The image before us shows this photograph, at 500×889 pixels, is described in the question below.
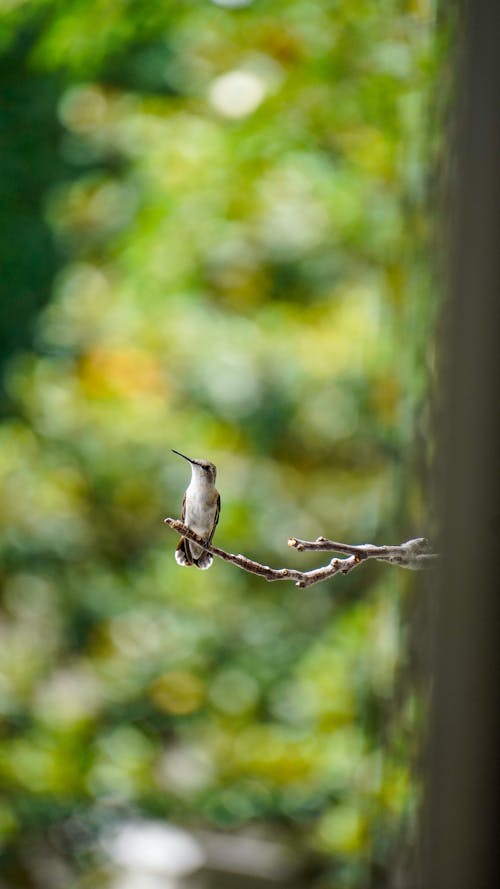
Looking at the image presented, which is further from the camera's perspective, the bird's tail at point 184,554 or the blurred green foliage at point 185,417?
the blurred green foliage at point 185,417

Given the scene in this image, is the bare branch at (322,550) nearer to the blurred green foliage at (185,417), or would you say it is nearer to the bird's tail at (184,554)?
the bird's tail at (184,554)

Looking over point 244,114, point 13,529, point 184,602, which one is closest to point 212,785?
point 184,602

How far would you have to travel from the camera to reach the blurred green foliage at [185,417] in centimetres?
152

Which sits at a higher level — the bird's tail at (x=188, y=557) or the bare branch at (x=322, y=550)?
the bird's tail at (x=188, y=557)

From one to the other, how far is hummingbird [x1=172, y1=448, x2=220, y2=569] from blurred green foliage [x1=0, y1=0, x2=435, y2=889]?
45.4 inches

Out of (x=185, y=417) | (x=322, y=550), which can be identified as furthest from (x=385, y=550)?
(x=185, y=417)

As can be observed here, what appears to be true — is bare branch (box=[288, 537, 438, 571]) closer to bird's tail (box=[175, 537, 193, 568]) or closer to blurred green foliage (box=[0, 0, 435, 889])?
bird's tail (box=[175, 537, 193, 568])

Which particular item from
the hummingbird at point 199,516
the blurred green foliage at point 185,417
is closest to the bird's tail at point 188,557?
the hummingbird at point 199,516

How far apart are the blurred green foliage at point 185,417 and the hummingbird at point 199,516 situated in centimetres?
115

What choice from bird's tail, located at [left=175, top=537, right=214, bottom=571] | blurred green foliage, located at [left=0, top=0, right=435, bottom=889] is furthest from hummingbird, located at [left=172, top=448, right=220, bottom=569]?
blurred green foliage, located at [left=0, top=0, right=435, bottom=889]

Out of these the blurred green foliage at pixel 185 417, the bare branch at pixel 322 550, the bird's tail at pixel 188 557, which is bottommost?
the bare branch at pixel 322 550

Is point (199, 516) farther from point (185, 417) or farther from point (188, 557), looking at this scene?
point (185, 417)

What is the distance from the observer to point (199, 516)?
289 millimetres

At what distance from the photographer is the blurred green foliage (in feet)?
4.97
